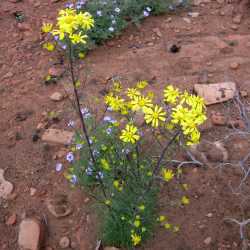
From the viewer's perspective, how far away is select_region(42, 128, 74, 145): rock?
3.61m

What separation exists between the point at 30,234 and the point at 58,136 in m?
0.91

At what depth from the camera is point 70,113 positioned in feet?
12.7

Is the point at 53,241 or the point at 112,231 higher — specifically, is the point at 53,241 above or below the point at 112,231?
below

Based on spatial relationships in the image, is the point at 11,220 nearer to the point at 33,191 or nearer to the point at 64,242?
the point at 33,191

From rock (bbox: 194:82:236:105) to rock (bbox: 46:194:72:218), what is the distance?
145cm

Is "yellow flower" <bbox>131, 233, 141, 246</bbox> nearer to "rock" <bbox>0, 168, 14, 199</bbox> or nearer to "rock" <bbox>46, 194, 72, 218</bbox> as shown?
"rock" <bbox>46, 194, 72, 218</bbox>

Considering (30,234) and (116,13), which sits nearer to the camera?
(30,234)

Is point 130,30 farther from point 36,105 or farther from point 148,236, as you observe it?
point 148,236

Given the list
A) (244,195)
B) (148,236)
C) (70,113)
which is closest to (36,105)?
(70,113)

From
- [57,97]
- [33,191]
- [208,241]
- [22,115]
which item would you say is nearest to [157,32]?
[57,97]

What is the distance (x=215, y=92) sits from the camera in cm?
380

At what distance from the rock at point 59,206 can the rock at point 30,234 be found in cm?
15

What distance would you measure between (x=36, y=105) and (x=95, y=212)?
4.36 feet

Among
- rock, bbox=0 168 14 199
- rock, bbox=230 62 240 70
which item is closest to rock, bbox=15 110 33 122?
rock, bbox=0 168 14 199
